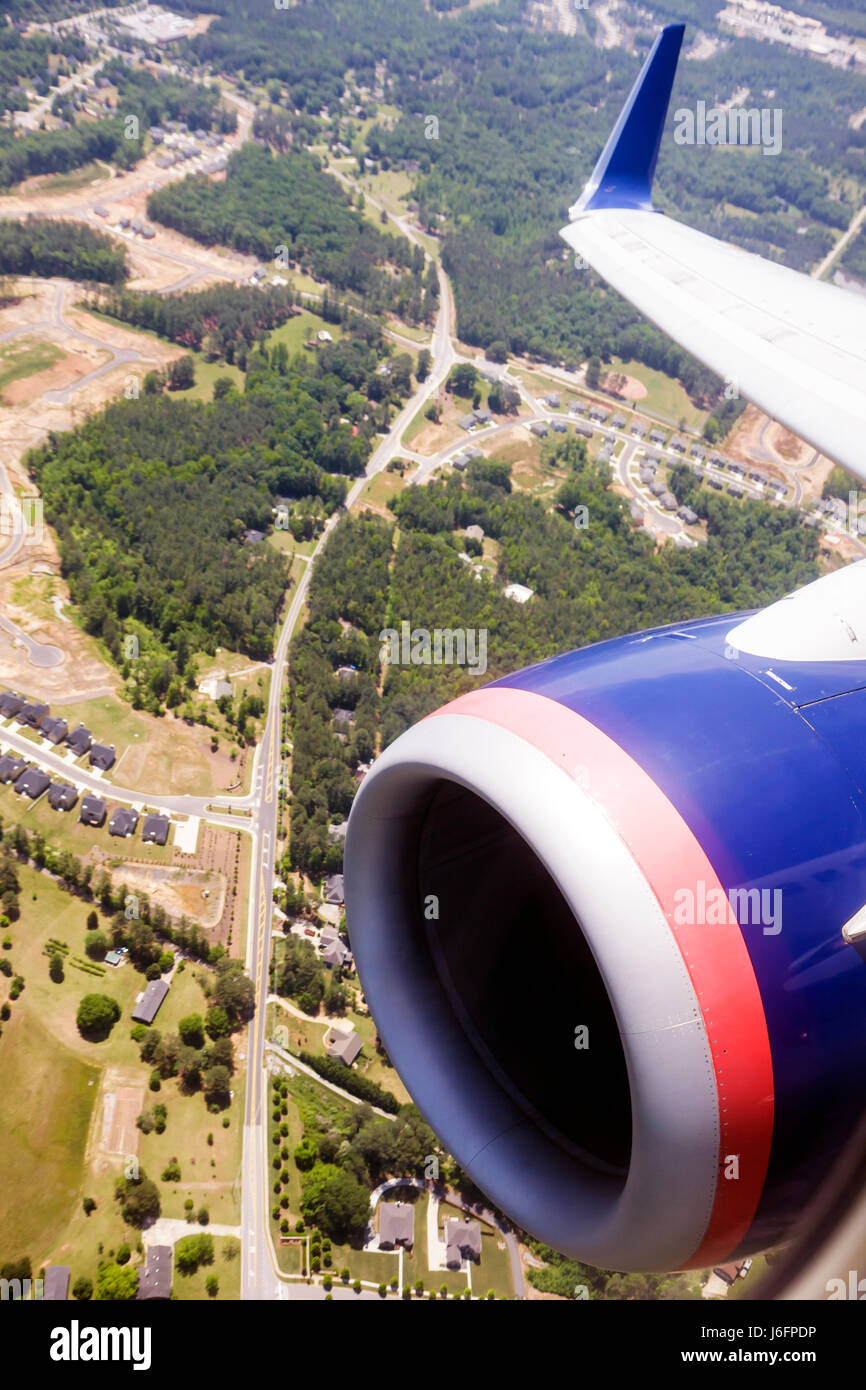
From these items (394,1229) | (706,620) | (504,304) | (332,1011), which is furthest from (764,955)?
(504,304)

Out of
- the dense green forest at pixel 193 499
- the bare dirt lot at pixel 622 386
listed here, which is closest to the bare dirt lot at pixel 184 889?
the dense green forest at pixel 193 499

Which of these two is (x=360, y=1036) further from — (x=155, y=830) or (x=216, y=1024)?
(x=155, y=830)

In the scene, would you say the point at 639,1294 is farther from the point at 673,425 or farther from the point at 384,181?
the point at 384,181

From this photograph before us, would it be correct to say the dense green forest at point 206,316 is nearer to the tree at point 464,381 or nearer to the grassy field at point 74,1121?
the tree at point 464,381

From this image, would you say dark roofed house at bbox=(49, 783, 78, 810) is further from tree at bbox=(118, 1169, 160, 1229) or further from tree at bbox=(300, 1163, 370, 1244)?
tree at bbox=(300, 1163, 370, 1244)

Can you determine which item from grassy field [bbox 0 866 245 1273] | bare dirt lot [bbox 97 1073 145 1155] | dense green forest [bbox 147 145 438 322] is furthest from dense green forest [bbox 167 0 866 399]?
bare dirt lot [bbox 97 1073 145 1155]
